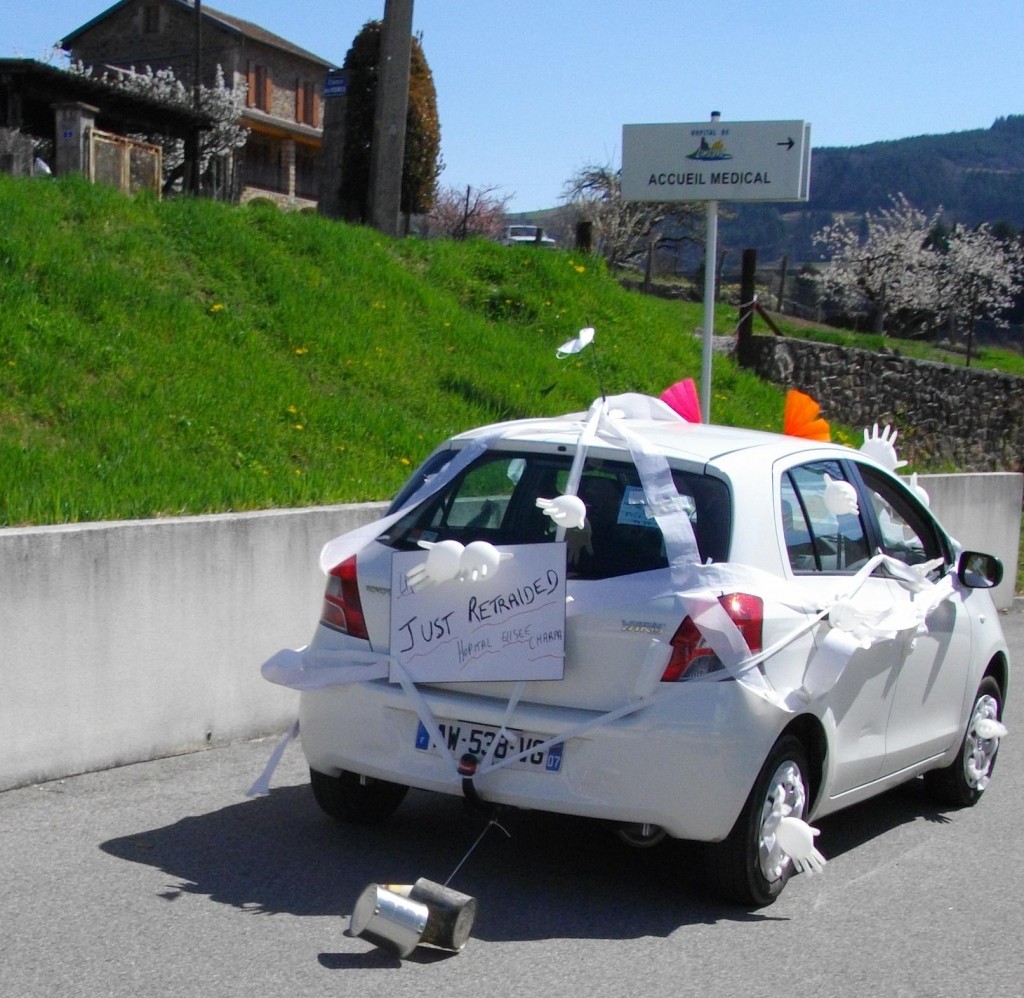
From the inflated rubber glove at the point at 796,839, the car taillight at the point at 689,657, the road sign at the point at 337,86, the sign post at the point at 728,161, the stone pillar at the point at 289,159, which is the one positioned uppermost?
the stone pillar at the point at 289,159

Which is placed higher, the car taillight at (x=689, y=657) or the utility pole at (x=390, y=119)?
the utility pole at (x=390, y=119)

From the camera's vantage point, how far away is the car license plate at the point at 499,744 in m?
4.86

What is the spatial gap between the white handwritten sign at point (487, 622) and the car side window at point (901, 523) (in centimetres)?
185

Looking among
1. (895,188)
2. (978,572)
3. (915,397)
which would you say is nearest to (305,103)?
(915,397)

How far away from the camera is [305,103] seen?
75000mm

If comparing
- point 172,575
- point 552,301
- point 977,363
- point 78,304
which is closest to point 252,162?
point 977,363

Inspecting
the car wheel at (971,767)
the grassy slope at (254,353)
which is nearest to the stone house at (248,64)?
the grassy slope at (254,353)

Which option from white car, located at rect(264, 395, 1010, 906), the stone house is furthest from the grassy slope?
the stone house

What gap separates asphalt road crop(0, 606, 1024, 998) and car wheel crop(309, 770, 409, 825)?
0.09m

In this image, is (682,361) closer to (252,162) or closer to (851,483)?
(851,483)

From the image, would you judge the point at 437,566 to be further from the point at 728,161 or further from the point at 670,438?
the point at 728,161

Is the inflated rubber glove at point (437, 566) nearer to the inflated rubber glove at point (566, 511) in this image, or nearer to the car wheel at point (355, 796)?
the inflated rubber glove at point (566, 511)

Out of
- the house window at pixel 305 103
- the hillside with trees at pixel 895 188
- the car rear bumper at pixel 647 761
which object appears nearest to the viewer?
the car rear bumper at pixel 647 761

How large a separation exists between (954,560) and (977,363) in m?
37.1
